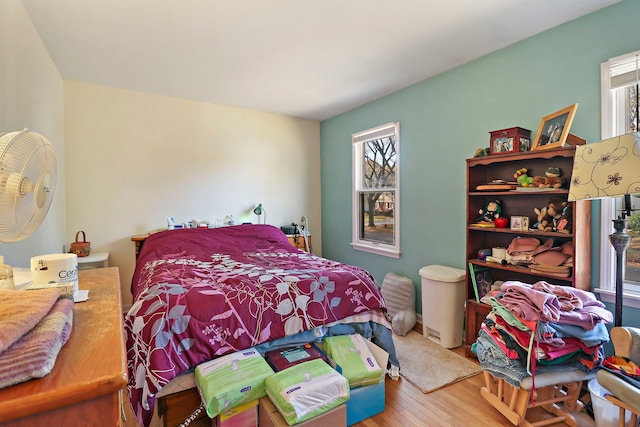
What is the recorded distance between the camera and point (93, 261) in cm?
303

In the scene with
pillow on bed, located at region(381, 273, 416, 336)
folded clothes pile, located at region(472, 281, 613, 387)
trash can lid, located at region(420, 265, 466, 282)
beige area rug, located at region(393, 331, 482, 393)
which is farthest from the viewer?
pillow on bed, located at region(381, 273, 416, 336)

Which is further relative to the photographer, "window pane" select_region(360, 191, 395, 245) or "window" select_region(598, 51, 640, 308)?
"window pane" select_region(360, 191, 395, 245)

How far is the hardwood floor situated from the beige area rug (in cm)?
7

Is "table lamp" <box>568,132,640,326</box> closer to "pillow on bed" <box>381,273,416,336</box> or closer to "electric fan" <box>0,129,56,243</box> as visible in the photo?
"pillow on bed" <box>381,273,416,336</box>

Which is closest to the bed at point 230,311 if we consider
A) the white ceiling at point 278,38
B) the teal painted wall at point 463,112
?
the teal painted wall at point 463,112

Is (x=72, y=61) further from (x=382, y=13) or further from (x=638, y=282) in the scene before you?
(x=638, y=282)

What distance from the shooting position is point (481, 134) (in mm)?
2719

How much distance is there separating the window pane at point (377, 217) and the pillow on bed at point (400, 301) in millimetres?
513

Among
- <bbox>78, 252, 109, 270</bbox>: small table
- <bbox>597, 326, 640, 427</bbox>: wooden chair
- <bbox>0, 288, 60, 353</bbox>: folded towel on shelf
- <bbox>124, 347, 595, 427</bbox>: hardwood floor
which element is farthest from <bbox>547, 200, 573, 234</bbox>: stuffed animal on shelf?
<bbox>78, 252, 109, 270</bbox>: small table

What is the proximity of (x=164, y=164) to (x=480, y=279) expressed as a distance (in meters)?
3.45

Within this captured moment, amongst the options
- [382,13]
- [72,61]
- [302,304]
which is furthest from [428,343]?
[72,61]

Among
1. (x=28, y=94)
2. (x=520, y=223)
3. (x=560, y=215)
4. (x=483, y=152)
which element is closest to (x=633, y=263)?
(x=560, y=215)

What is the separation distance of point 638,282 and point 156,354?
281cm

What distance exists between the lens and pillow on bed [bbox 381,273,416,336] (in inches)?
118
